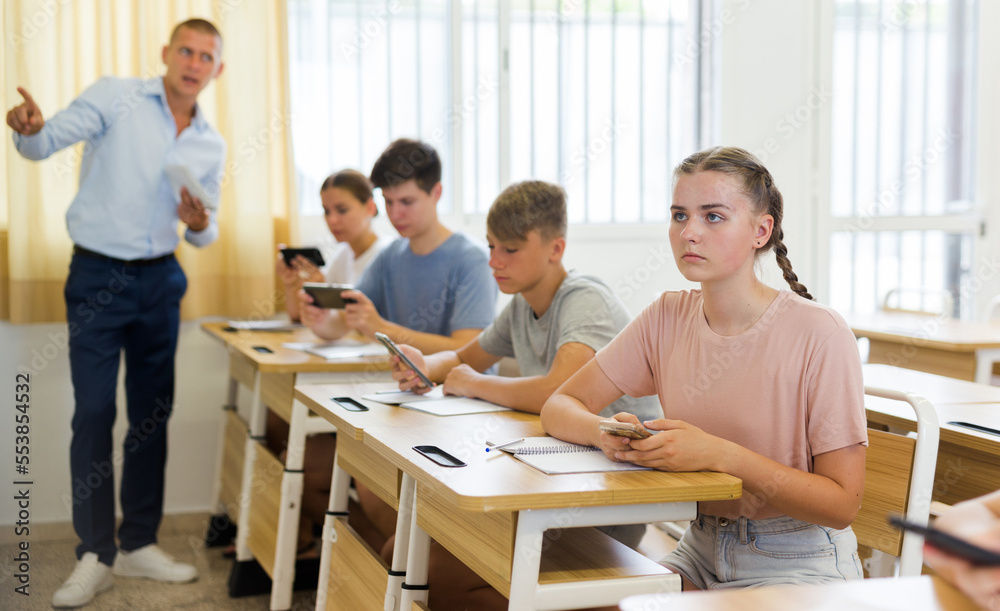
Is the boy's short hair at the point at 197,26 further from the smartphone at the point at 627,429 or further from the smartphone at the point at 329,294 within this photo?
the smartphone at the point at 627,429

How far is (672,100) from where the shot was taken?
431 cm

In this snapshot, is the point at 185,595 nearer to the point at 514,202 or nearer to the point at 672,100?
the point at 514,202

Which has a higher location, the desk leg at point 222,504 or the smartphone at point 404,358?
the smartphone at point 404,358

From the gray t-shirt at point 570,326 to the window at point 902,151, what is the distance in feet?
8.55

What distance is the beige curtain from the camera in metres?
3.28

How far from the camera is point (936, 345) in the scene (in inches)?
116

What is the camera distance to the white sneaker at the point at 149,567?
300 cm

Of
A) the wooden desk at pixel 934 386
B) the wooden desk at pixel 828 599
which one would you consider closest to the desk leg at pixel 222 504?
the wooden desk at pixel 934 386

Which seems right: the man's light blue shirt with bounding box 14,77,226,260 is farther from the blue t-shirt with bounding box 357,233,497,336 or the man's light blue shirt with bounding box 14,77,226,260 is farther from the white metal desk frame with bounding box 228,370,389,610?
the white metal desk frame with bounding box 228,370,389,610

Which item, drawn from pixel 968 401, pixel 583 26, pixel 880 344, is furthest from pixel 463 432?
pixel 583 26

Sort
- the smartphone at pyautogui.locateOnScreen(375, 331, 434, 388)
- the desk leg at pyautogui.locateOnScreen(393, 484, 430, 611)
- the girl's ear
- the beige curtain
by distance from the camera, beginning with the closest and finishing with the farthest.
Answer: the girl's ear < the desk leg at pyautogui.locateOnScreen(393, 484, 430, 611) < the smartphone at pyautogui.locateOnScreen(375, 331, 434, 388) < the beige curtain

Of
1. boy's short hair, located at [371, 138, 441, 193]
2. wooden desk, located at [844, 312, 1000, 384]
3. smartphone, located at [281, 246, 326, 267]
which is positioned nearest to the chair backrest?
wooden desk, located at [844, 312, 1000, 384]

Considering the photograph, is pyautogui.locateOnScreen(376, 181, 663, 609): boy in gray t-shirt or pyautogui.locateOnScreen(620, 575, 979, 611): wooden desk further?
pyautogui.locateOnScreen(376, 181, 663, 609): boy in gray t-shirt

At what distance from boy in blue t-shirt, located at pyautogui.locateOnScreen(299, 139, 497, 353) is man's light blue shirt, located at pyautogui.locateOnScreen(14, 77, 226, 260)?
1.86 ft
